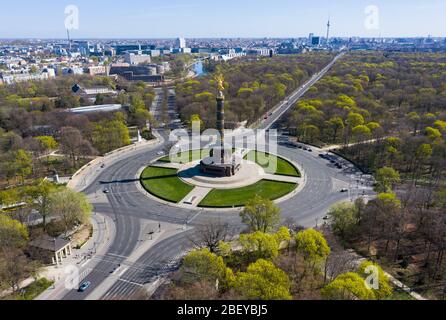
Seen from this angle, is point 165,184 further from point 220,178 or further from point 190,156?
point 190,156

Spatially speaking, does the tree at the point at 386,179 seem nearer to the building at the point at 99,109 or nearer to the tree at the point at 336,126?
the tree at the point at 336,126

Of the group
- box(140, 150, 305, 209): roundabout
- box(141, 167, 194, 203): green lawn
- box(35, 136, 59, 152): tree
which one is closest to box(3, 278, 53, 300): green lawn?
box(140, 150, 305, 209): roundabout

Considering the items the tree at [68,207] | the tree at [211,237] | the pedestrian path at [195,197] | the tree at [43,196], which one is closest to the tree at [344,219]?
the tree at [211,237]

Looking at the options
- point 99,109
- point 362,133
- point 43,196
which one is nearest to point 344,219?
point 362,133
